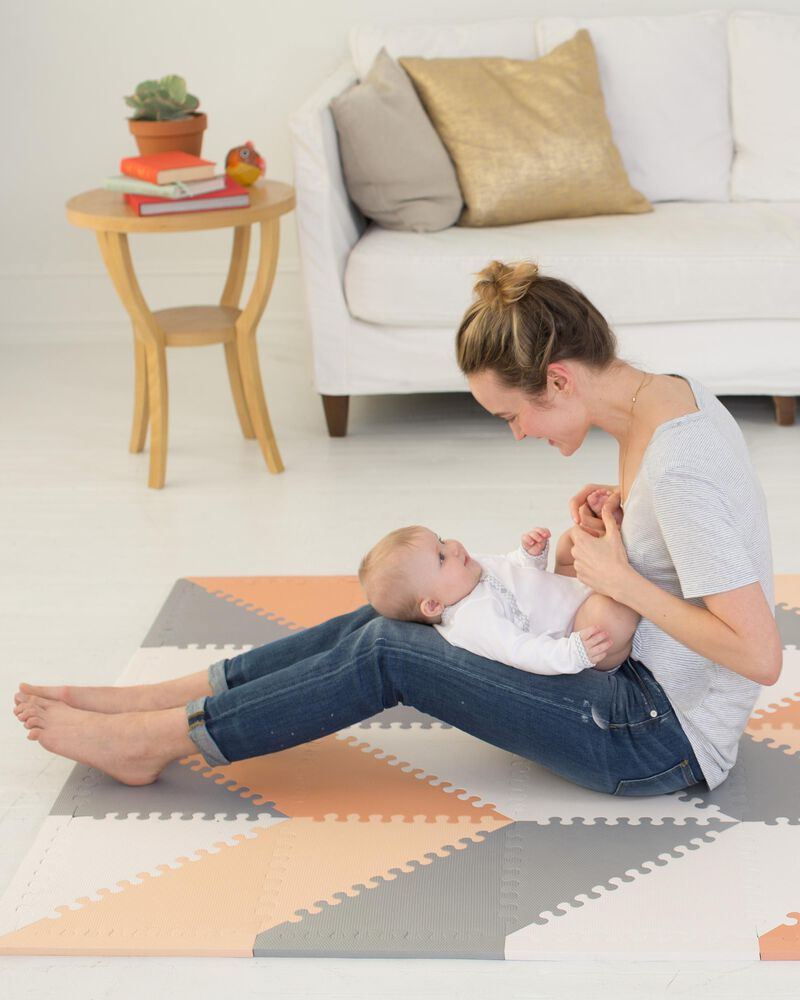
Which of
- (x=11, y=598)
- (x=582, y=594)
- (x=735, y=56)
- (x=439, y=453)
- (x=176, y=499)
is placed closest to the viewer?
(x=582, y=594)

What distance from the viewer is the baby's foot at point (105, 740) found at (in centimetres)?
175

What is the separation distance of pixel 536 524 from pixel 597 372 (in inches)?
45.2

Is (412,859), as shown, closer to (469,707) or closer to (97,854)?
(469,707)

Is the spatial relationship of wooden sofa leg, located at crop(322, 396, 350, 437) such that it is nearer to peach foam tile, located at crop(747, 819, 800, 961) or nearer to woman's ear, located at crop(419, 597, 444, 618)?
woman's ear, located at crop(419, 597, 444, 618)

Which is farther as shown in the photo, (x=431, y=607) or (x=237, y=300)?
(x=237, y=300)

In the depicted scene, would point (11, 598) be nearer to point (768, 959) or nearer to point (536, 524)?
point (536, 524)

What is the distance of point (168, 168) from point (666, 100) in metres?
1.51

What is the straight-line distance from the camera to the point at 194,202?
278 cm

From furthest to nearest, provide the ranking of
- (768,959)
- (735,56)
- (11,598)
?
(735,56) → (11,598) → (768,959)

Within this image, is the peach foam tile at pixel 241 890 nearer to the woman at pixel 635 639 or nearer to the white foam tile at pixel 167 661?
the woman at pixel 635 639

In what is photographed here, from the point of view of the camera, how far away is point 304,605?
2350 millimetres

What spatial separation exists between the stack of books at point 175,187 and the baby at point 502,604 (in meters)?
1.33

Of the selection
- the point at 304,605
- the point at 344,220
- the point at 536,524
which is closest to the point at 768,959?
the point at 304,605

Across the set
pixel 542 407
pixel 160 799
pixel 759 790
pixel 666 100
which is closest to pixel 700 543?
pixel 542 407
